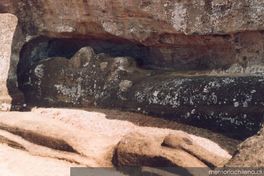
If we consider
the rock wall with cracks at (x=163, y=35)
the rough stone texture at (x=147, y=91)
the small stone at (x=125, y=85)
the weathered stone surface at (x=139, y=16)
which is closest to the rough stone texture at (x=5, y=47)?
the rock wall with cracks at (x=163, y=35)

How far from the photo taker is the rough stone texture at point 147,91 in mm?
9398

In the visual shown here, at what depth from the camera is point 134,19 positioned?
1146 cm

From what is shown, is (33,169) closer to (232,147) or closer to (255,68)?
(232,147)

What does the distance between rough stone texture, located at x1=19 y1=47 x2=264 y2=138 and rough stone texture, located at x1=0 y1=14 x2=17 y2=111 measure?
47 cm

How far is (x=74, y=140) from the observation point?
922 cm

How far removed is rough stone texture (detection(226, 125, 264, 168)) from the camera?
637 centimetres

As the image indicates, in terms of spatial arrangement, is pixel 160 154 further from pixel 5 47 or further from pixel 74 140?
pixel 5 47

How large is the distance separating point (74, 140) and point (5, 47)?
4.07 meters

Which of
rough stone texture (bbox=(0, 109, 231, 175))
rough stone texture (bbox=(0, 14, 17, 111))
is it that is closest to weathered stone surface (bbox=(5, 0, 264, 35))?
rough stone texture (bbox=(0, 14, 17, 111))

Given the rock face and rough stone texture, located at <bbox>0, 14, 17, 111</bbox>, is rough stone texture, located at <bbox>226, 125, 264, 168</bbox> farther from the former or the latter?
rough stone texture, located at <bbox>0, 14, 17, 111</bbox>

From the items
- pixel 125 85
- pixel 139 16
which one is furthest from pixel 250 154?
pixel 139 16

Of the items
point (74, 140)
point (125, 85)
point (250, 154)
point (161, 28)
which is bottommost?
point (74, 140)

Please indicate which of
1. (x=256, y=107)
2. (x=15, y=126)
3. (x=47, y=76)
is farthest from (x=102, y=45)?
(x=256, y=107)

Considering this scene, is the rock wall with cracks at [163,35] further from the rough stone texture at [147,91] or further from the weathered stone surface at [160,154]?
the weathered stone surface at [160,154]
